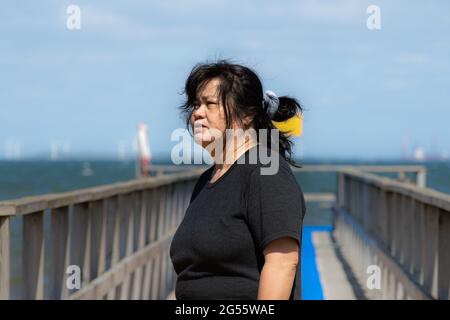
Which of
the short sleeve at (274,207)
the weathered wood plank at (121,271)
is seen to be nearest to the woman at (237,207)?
the short sleeve at (274,207)

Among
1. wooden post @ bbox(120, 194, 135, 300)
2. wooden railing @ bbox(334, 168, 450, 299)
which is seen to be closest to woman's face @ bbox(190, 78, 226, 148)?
wooden railing @ bbox(334, 168, 450, 299)

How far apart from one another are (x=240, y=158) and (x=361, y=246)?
368 inches

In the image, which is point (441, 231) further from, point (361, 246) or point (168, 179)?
point (361, 246)

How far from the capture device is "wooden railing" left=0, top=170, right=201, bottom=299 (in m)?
5.41

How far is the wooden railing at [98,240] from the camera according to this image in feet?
17.7

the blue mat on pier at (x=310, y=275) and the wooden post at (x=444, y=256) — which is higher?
the wooden post at (x=444, y=256)

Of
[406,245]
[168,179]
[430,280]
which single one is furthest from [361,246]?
[430,280]

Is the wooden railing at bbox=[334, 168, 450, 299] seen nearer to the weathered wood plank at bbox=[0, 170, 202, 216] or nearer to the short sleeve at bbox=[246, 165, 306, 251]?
the weathered wood plank at bbox=[0, 170, 202, 216]

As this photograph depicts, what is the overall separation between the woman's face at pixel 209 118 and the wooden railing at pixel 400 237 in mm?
2617

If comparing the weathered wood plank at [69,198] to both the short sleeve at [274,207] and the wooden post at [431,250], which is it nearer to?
the short sleeve at [274,207]

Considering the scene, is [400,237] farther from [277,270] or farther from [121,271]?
[277,270]

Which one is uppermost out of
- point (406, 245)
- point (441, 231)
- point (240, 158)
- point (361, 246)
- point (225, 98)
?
point (225, 98)

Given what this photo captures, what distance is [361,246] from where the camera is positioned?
12281 mm

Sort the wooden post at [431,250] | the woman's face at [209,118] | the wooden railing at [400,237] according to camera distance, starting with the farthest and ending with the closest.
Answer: the wooden post at [431,250], the wooden railing at [400,237], the woman's face at [209,118]
